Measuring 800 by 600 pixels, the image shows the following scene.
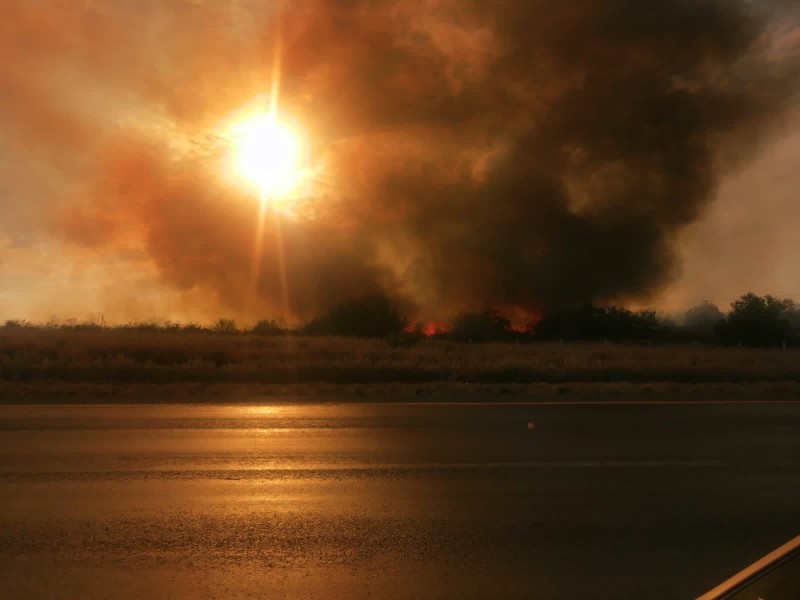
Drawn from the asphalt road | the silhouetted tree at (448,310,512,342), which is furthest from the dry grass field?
the silhouetted tree at (448,310,512,342)

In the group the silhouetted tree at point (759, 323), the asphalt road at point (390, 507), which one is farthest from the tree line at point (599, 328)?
the asphalt road at point (390, 507)

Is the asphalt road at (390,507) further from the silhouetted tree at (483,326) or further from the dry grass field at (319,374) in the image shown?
the silhouetted tree at (483,326)

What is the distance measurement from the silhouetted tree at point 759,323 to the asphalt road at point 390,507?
44.4 m

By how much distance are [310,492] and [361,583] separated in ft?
6.99

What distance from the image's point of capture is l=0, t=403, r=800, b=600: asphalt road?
4262 millimetres

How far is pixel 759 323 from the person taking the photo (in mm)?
50594

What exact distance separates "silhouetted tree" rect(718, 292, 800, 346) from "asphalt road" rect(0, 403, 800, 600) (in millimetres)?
44428

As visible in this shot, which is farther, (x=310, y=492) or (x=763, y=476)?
(x=763, y=476)

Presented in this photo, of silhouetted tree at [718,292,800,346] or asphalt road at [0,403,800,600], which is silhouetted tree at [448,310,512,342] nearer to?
silhouetted tree at [718,292,800,346]

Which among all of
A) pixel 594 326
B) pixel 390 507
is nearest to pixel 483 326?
pixel 594 326

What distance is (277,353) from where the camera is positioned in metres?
27.1

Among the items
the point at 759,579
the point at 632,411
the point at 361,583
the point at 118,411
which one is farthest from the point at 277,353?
the point at 759,579

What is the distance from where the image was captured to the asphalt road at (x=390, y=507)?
4.26m

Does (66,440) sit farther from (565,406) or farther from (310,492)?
(565,406)
